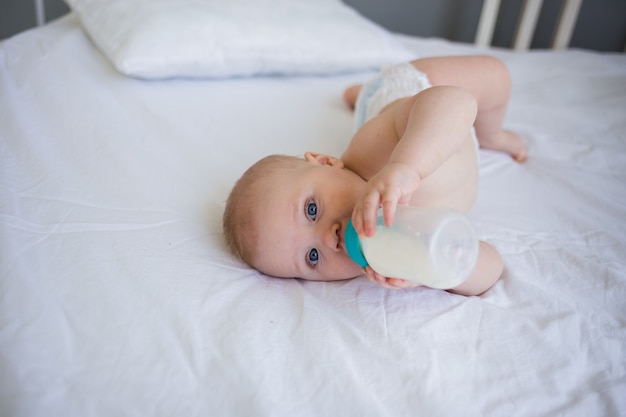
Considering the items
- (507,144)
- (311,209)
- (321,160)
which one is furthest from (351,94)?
(311,209)

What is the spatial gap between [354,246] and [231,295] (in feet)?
0.60

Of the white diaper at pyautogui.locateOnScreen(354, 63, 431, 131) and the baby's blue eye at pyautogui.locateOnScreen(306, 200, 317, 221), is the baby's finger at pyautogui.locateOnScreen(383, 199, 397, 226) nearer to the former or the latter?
the baby's blue eye at pyautogui.locateOnScreen(306, 200, 317, 221)

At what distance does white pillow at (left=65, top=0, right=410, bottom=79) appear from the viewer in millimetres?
1276

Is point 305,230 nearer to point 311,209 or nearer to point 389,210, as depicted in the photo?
point 311,209

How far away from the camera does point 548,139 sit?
4.03 ft

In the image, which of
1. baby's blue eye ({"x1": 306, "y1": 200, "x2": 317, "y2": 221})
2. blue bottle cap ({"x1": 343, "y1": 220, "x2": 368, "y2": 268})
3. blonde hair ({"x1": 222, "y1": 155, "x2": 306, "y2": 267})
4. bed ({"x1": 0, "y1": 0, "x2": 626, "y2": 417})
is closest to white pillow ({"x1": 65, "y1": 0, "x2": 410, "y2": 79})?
bed ({"x1": 0, "y1": 0, "x2": 626, "y2": 417})

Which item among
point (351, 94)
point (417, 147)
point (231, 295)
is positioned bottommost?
point (231, 295)

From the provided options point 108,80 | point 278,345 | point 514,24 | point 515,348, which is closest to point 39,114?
point 108,80

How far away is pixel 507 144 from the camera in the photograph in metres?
1.18

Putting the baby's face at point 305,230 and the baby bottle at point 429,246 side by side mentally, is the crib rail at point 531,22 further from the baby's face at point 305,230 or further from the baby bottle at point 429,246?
the baby bottle at point 429,246

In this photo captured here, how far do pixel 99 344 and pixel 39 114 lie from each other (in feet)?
2.14

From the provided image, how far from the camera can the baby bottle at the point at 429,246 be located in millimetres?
562

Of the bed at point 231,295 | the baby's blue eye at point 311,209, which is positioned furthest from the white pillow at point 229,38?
the baby's blue eye at point 311,209

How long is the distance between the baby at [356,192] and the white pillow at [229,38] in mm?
571
